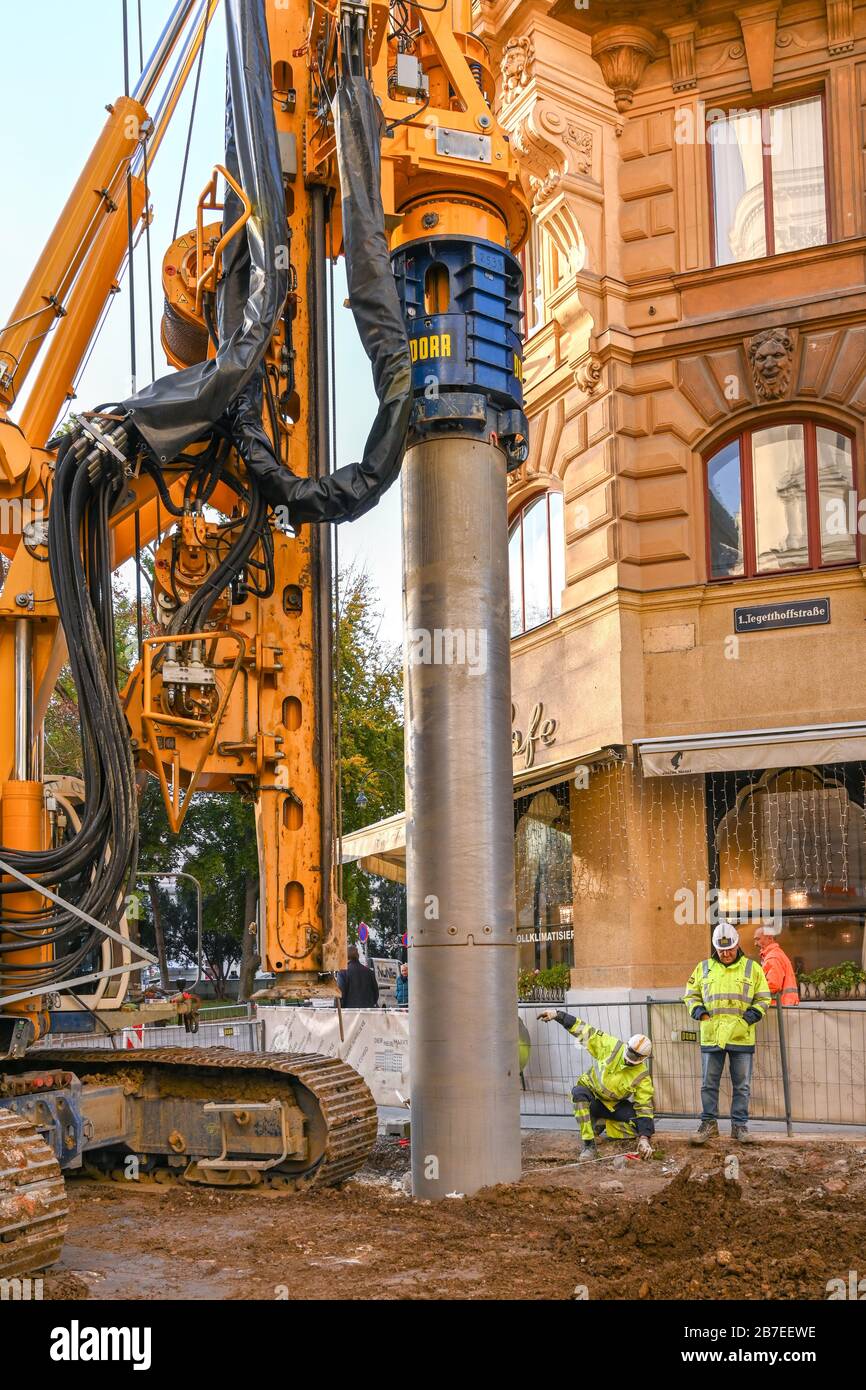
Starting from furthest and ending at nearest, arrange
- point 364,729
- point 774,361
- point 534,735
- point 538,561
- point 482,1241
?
point 364,729 < point 538,561 < point 534,735 < point 774,361 < point 482,1241

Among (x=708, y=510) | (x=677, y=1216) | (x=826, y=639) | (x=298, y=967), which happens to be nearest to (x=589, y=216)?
(x=708, y=510)

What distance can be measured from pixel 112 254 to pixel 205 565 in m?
2.40

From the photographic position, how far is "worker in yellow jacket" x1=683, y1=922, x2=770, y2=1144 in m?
13.1

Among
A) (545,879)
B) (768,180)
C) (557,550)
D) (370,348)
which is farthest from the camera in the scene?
(557,550)

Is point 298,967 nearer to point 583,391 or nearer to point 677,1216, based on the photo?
point 677,1216

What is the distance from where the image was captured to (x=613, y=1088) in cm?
1232

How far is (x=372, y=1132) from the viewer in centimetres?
1019

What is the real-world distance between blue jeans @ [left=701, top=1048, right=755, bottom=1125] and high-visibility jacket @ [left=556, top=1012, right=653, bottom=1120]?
1.05m

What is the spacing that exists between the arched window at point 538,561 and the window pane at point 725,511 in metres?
2.13

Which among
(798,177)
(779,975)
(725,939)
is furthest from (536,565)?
(725,939)

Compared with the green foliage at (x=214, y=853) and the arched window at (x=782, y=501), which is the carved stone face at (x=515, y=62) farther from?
the green foliage at (x=214, y=853)

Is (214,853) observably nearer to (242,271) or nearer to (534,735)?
(534,735)

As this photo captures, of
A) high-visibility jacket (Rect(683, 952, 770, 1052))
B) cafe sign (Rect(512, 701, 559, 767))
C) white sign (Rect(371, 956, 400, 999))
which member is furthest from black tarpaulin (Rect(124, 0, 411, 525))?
white sign (Rect(371, 956, 400, 999))

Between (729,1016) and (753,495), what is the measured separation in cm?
740
